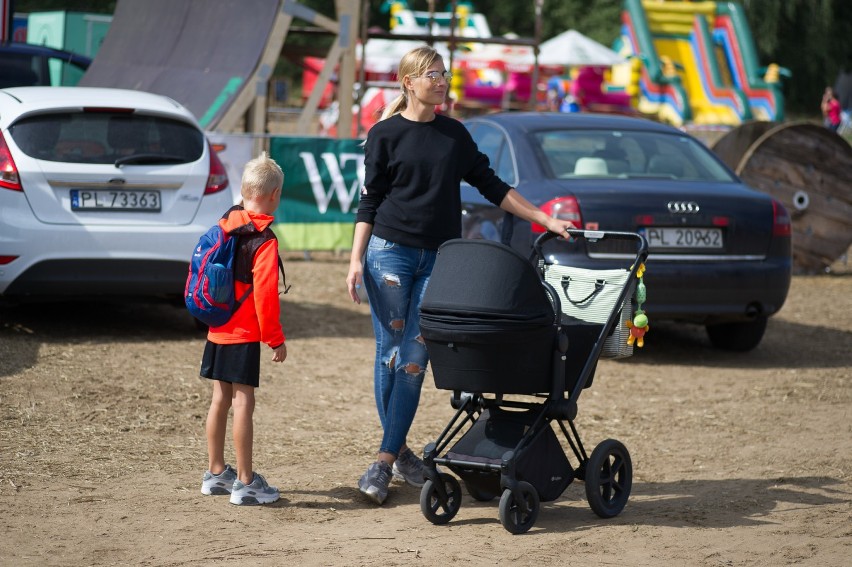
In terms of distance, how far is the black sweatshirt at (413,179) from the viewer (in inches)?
209

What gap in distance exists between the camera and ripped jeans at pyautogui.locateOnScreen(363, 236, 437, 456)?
536 cm

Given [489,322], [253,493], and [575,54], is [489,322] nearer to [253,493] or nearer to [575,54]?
[253,493]

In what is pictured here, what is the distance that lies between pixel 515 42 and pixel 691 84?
955 inches

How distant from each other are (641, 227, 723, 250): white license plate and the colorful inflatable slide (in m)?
31.6

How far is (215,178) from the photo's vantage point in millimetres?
8906

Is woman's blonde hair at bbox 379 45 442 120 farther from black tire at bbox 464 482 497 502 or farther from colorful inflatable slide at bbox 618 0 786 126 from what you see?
colorful inflatable slide at bbox 618 0 786 126

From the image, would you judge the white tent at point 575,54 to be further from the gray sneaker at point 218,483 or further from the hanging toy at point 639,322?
the gray sneaker at point 218,483

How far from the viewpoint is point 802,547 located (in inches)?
190

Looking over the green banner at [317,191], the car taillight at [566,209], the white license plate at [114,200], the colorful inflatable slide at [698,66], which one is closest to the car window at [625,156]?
the car taillight at [566,209]

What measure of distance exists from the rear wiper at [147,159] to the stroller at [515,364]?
4046mm

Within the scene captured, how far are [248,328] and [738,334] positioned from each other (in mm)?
5360

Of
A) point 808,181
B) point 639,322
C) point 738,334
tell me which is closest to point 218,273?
point 639,322

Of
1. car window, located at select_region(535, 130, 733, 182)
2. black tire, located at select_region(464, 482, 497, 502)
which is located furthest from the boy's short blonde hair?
car window, located at select_region(535, 130, 733, 182)

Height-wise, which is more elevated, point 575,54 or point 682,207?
point 682,207
